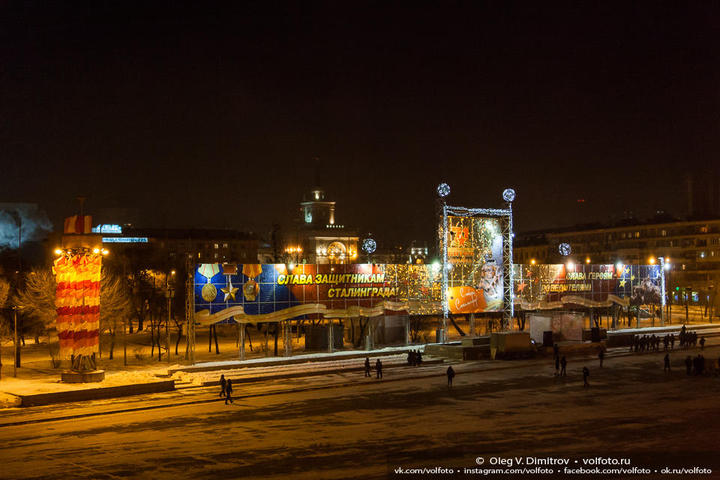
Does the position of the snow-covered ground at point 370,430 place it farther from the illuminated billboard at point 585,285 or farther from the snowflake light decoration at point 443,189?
the illuminated billboard at point 585,285

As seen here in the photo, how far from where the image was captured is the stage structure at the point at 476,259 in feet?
191

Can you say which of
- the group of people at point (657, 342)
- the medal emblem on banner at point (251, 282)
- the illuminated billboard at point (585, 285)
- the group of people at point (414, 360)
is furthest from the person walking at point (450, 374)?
the illuminated billboard at point (585, 285)

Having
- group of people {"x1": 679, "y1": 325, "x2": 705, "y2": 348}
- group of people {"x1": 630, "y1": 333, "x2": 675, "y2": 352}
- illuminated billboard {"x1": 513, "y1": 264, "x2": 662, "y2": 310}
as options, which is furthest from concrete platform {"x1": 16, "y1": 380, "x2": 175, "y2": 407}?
group of people {"x1": 679, "y1": 325, "x2": 705, "y2": 348}

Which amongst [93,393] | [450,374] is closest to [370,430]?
[450,374]

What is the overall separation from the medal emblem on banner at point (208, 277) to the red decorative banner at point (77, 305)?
9491mm

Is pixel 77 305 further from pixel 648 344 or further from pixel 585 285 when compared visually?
pixel 585 285

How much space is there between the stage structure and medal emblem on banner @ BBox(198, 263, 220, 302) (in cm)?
1973

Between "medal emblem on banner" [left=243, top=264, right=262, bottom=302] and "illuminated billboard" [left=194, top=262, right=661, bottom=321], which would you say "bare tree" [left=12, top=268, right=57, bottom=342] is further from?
"medal emblem on banner" [left=243, top=264, right=262, bottom=302]

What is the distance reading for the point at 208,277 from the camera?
48.3 meters

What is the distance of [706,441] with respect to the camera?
2356 centimetres

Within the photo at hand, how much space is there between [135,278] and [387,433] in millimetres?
59079

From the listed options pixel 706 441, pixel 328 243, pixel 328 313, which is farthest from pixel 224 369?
pixel 328 243

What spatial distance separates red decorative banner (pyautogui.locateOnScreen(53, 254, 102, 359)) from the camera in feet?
127

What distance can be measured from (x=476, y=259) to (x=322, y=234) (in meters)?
111
